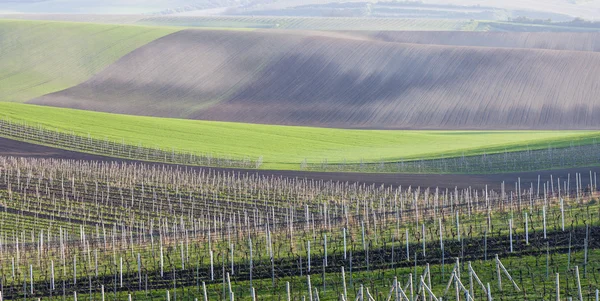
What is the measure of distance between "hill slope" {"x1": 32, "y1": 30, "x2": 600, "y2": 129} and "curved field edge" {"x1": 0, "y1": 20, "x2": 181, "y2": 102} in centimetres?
259

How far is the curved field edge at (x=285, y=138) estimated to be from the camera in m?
69.6

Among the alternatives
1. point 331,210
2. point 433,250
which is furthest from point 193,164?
point 433,250

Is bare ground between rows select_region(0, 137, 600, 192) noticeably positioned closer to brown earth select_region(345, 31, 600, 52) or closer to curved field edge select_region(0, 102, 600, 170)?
curved field edge select_region(0, 102, 600, 170)

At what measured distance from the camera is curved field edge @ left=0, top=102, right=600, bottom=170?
69.6 m

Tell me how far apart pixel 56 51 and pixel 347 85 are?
114 ft

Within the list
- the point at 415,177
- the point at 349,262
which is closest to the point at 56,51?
the point at 415,177

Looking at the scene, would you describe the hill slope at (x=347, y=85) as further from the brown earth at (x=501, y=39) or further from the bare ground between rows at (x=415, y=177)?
the bare ground between rows at (x=415, y=177)

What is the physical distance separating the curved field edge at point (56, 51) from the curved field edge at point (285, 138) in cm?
2172

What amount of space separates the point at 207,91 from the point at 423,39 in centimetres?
3466

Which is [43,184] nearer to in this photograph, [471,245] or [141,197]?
Result: [141,197]

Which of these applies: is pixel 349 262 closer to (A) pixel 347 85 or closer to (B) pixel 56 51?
(A) pixel 347 85

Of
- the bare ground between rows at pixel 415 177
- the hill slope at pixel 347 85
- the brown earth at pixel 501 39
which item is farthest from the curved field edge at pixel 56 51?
the bare ground between rows at pixel 415 177

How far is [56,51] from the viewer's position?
118 metres

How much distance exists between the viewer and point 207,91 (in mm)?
104000
